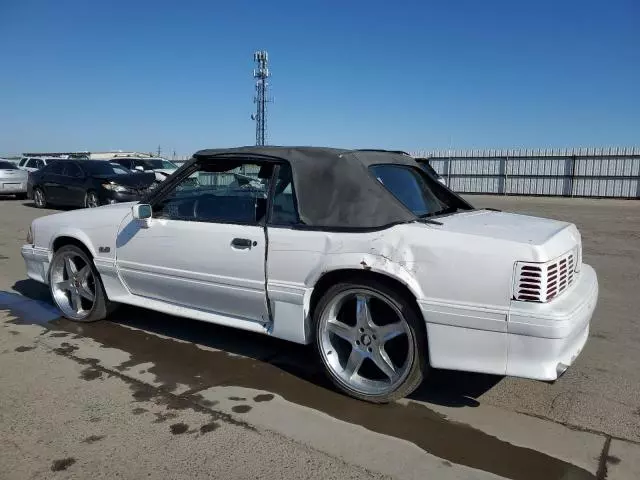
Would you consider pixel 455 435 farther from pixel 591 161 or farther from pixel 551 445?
pixel 591 161

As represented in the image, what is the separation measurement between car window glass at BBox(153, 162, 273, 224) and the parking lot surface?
107cm

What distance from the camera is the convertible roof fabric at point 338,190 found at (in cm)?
345

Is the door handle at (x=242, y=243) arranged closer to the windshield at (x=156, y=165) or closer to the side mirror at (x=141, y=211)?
the side mirror at (x=141, y=211)

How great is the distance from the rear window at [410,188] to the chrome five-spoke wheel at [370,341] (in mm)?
697

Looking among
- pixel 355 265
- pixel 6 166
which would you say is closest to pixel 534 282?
pixel 355 265

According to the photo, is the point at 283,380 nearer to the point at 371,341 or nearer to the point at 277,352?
the point at 277,352

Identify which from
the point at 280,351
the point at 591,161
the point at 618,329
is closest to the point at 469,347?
the point at 280,351

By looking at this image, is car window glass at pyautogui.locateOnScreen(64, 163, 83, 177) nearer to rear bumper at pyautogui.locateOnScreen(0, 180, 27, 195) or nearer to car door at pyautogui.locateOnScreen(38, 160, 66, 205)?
car door at pyautogui.locateOnScreen(38, 160, 66, 205)

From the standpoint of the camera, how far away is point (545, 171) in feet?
83.4

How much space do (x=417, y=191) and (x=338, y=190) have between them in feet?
2.48

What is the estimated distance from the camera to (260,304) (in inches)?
149

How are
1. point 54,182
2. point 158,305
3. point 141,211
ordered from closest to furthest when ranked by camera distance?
1. point 141,211
2. point 158,305
3. point 54,182

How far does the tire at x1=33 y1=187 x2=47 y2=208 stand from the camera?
16516mm

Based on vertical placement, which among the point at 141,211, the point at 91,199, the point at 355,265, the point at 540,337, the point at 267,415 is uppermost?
the point at 141,211
